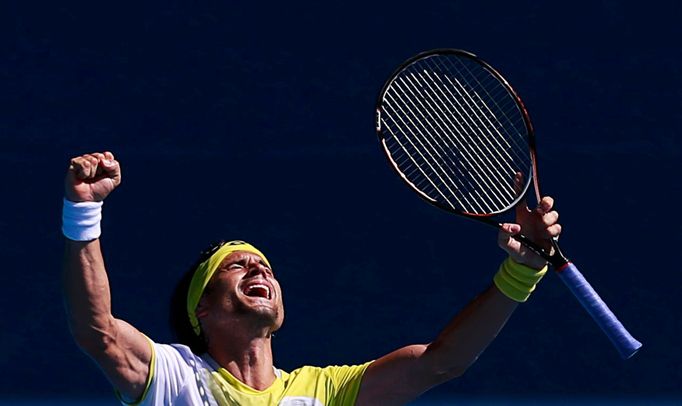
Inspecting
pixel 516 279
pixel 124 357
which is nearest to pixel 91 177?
pixel 124 357

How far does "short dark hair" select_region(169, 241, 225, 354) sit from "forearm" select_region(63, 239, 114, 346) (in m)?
0.57

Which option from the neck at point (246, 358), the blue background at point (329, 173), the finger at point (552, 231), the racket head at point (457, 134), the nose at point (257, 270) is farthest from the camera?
the blue background at point (329, 173)

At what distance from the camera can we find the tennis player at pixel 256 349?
618 cm

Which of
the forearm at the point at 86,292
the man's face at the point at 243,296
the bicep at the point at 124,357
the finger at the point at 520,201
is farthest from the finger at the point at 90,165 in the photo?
the finger at the point at 520,201

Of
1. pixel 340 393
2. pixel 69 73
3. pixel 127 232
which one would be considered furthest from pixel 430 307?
pixel 340 393

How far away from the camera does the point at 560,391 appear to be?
9.09 m

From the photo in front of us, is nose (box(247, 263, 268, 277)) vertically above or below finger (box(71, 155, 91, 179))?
below

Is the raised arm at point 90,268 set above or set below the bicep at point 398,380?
above

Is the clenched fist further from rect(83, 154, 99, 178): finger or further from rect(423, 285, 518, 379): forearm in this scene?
rect(423, 285, 518, 379): forearm

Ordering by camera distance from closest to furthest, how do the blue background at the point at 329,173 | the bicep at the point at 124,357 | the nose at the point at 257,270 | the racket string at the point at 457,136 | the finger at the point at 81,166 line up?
the finger at the point at 81,166
the bicep at the point at 124,357
the nose at the point at 257,270
the racket string at the point at 457,136
the blue background at the point at 329,173

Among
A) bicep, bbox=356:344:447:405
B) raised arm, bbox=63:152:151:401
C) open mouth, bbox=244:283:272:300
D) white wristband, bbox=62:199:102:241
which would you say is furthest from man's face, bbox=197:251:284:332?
white wristband, bbox=62:199:102:241

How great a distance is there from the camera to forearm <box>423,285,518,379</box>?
636 centimetres

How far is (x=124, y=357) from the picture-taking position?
6.09m

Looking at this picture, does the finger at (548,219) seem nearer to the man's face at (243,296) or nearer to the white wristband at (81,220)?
the man's face at (243,296)
